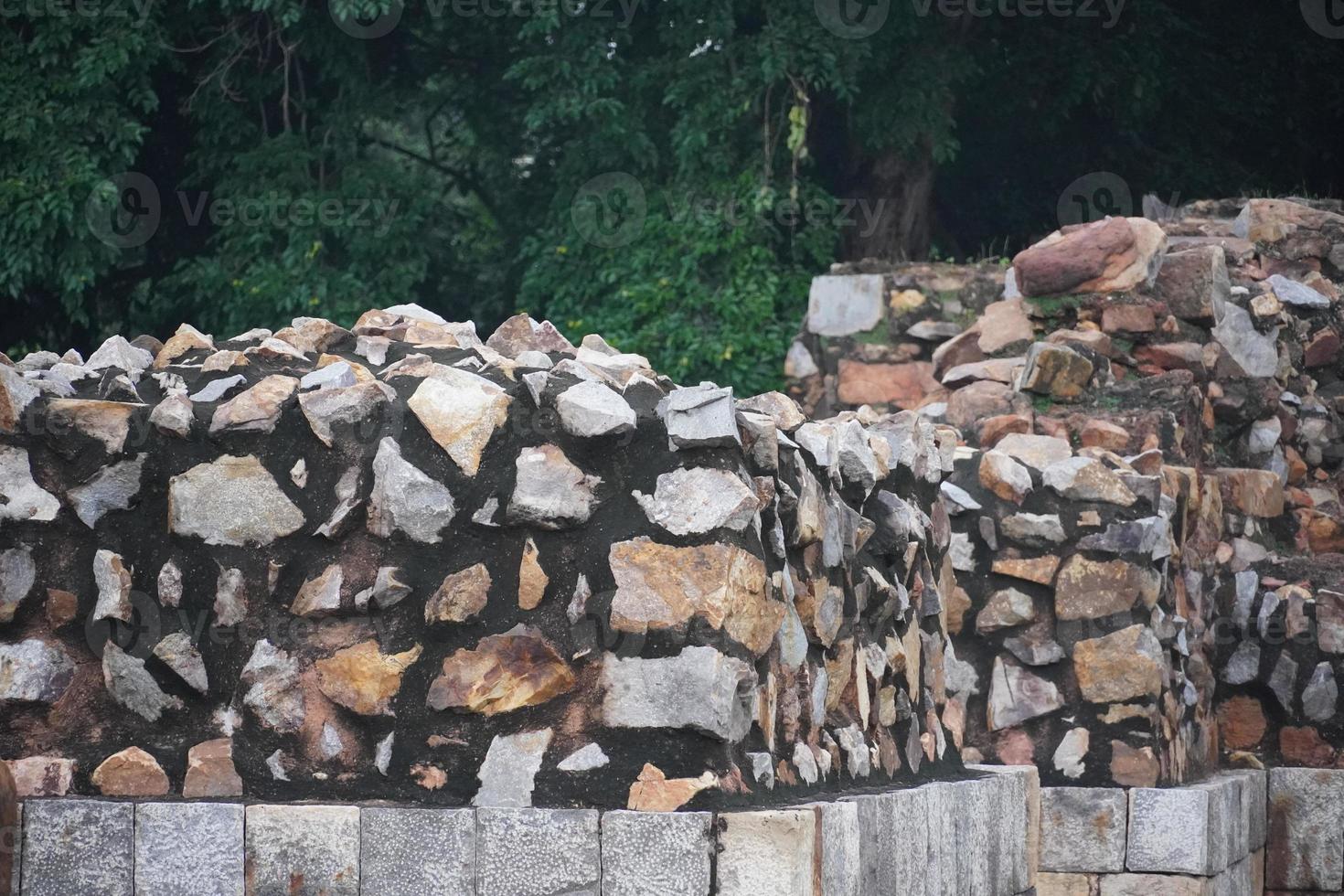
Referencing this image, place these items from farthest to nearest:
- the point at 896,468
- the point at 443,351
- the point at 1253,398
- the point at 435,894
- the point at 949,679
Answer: the point at 1253,398 → the point at 949,679 → the point at 896,468 → the point at 443,351 → the point at 435,894

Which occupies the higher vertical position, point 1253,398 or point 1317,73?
point 1317,73

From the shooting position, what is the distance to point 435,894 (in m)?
2.74

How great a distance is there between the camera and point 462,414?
2.93 m

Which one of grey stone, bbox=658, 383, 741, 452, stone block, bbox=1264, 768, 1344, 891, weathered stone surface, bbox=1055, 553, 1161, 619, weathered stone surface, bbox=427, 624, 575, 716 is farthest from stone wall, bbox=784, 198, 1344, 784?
weathered stone surface, bbox=427, 624, 575, 716

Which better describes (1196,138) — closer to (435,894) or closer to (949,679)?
(949,679)

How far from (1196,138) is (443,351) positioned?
36.9 ft

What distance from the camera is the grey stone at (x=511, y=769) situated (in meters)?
2.79

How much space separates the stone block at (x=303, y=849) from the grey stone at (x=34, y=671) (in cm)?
46

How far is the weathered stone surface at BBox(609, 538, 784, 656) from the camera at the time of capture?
109 inches

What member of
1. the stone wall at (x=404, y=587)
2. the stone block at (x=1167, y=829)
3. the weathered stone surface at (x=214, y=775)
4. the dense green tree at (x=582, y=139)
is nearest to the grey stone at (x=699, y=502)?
the stone wall at (x=404, y=587)

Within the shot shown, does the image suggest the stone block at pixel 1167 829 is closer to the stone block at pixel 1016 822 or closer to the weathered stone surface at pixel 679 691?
the stone block at pixel 1016 822

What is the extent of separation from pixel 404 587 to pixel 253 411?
43cm

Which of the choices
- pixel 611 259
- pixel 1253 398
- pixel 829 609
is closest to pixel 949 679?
pixel 829 609

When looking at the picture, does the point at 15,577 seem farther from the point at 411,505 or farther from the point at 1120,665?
the point at 1120,665
